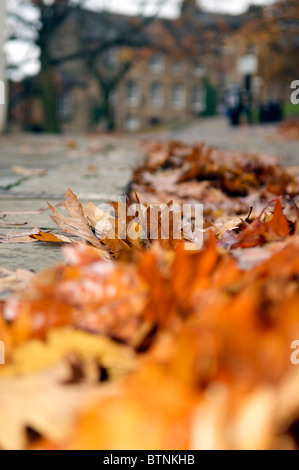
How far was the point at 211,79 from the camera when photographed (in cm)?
4934

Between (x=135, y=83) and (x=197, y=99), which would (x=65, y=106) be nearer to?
(x=135, y=83)

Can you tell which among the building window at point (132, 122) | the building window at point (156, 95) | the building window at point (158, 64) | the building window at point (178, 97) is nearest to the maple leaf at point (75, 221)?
the building window at point (132, 122)

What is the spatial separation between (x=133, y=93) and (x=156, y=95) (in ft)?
7.15

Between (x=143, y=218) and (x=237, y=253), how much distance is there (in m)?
0.42

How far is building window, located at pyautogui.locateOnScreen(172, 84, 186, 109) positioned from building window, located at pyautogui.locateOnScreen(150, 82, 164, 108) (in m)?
1.14

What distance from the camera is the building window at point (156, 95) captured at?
48031mm

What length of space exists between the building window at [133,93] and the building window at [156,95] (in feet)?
4.32

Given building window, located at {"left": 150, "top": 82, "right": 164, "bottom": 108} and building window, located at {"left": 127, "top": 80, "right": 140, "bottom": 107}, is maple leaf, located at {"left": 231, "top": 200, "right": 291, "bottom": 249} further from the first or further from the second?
building window, located at {"left": 150, "top": 82, "right": 164, "bottom": 108}

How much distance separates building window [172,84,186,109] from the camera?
48406 millimetres

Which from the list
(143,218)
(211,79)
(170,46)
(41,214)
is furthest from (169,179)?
(211,79)

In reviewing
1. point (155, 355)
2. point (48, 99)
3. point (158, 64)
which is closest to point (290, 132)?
point (48, 99)

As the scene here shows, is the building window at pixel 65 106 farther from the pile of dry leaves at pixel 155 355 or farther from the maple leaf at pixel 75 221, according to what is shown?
the pile of dry leaves at pixel 155 355

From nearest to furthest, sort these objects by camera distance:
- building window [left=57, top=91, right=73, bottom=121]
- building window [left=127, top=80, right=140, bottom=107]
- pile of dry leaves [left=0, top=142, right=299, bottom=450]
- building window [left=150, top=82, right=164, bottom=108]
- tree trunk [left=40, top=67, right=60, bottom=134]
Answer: pile of dry leaves [left=0, top=142, right=299, bottom=450]
tree trunk [left=40, top=67, right=60, bottom=134]
building window [left=57, top=91, right=73, bottom=121]
building window [left=127, top=80, right=140, bottom=107]
building window [left=150, top=82, right=164, bottom=108]

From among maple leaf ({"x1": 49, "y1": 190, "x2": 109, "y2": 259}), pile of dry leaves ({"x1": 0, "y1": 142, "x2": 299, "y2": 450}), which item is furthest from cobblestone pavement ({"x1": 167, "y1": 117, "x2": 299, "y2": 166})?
pile of dry leaves ({"x1": 0, "y1": 142, "x2": 299, "y2": 450})
